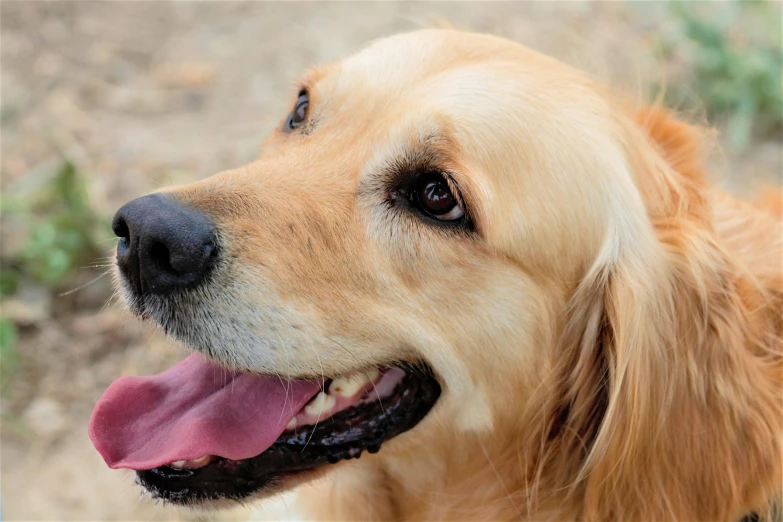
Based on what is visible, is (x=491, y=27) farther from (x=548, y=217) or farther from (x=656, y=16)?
(x=548, y=217)

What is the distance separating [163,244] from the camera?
7.03ft

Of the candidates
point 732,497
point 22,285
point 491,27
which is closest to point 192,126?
point 22,285

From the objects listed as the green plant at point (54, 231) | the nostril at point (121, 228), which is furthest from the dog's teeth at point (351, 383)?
the green plant at point (54, 231)

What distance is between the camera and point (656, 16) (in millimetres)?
7008

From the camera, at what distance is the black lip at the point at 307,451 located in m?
2.35

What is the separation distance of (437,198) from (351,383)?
2.15 ft

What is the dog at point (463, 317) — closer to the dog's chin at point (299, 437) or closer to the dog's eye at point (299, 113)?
the dog's chin at point (299, 437)

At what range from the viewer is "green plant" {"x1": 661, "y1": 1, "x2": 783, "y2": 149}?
5.80 meters

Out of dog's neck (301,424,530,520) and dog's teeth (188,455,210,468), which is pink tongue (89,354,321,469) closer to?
dog's teeth (188,455,210,468)

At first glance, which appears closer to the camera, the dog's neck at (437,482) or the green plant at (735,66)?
the dog's neck at (437,482)

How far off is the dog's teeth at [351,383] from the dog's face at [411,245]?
0.03 metres

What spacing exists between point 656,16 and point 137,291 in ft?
20.2

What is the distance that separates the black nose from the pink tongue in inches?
17.9

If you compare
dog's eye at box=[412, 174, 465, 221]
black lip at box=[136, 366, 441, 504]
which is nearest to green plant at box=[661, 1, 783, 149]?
dog's eye at box=[412, 174, 465, 221]
